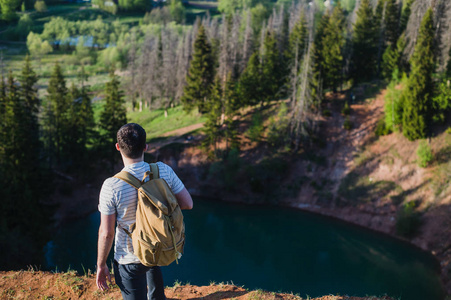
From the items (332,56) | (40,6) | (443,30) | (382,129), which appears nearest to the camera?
(443,30)

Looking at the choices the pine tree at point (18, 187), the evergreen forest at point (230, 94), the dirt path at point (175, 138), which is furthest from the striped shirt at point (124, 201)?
the dirt path at point (175, 138)

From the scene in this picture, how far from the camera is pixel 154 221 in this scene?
4.08 metres

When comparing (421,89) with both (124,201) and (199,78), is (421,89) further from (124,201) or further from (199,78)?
(124,201)

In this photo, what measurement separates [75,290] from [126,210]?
3.63 metres

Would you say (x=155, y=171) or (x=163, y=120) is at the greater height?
(x=155, y=171)

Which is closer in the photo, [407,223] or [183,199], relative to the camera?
[183,199]

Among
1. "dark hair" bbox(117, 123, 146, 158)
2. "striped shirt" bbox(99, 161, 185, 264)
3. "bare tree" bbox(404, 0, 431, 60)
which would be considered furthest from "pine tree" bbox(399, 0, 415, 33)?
"dark hair" bbox(117, 123, 146, 158)

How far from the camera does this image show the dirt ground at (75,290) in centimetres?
682

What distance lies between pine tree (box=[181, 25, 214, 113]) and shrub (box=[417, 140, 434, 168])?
80.3 feet

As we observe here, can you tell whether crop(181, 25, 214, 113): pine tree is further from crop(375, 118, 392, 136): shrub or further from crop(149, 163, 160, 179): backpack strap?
crop(149, 163, 160, 179): backpack strap

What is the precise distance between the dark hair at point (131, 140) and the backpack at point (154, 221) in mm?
244

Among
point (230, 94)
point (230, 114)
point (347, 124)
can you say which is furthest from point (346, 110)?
point (230, 94)

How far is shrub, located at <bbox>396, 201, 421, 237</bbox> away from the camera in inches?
1194

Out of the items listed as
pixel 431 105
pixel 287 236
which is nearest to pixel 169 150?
pixel 287 236
